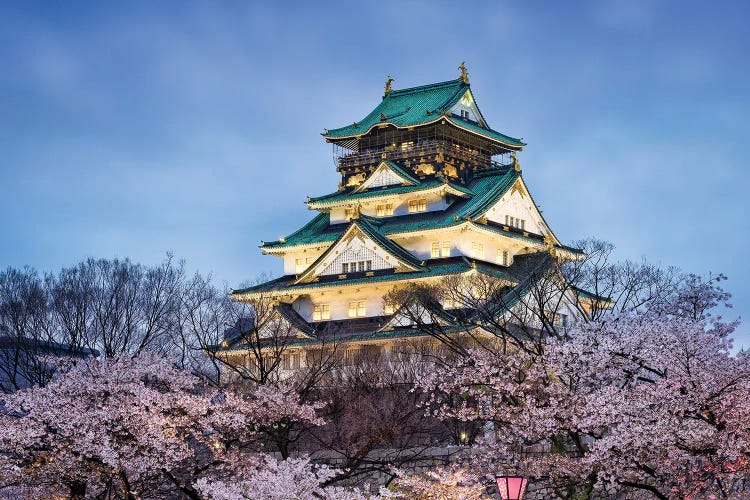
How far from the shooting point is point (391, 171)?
74625mm

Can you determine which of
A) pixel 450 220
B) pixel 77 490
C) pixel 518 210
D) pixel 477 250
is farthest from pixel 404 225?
pixel 77 490

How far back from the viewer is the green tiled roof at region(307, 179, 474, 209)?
71.8 metres

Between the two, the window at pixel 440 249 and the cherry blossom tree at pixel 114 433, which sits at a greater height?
the window at pixel 440 249

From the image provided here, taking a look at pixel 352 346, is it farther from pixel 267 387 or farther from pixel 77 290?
pixel 267 387

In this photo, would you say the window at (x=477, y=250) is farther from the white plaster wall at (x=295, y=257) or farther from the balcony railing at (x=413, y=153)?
the white plaster wall at (x=295, y=257)

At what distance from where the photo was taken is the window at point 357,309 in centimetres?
7069

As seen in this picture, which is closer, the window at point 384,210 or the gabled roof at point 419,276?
the gabled roof at point 419,276

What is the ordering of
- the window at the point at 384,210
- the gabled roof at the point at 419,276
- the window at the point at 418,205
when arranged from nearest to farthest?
the gabled roof at the point at 419,276 → the window at the point at 418,205 → the window at the point at 384,210

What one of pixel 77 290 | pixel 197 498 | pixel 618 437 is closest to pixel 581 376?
pixel 618 437

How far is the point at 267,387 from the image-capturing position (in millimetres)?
40281

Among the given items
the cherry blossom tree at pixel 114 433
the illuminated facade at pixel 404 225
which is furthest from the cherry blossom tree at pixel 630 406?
the illuminated facade at pixel 404 225

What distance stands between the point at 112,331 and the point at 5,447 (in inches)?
882

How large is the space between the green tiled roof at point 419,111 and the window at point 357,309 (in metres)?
12.4

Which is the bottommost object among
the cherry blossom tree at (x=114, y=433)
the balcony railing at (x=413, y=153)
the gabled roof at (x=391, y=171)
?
the cherry blossom tree at (x=114, y=433)
